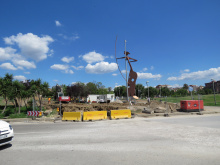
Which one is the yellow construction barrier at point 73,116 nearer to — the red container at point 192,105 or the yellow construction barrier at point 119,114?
the yellow construction barrier at point 119,114

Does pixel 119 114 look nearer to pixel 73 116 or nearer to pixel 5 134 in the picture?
pixel 73 116

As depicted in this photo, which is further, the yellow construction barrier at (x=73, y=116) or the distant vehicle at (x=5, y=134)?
the yellow construction barrier at (x=73, y=116)

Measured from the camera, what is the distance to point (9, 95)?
20266 mm

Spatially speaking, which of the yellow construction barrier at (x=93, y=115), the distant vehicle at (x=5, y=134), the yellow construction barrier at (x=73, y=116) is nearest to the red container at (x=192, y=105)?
the yellow construction barrier at (x=93, y=115)

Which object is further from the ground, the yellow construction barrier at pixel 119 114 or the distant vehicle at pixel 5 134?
the distant vehicle at pixel 5 134

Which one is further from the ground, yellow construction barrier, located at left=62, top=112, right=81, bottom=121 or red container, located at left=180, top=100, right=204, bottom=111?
red container, located at left=180, top=100, right=204, bottom=111

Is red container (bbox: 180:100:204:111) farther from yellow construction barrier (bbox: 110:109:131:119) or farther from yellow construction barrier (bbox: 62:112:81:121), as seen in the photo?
yellow construction barrier (bbox: 62:112:81:121)

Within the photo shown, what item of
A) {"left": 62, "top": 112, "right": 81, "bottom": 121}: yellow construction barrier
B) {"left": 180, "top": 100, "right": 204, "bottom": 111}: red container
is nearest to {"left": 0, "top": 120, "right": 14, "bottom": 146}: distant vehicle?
{"left": 62, "top": 112, "right": 81, "bottom": 121}: yellow construction barrier

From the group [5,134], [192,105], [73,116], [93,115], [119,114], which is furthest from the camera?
[192,105]

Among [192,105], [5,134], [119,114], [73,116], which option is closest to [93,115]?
[73,116]

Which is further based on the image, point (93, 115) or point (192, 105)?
point (192, 105)

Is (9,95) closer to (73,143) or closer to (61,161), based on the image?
(73,143)

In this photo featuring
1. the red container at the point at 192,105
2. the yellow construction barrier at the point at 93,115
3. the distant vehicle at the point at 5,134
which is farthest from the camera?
the red container at the point at 192,105

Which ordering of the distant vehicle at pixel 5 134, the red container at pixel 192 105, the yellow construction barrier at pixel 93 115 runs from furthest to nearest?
the red container at pixel 192 105 < the yellow construction barrier at pixel 93 115 < the distant vehicle at pixel 5 134
